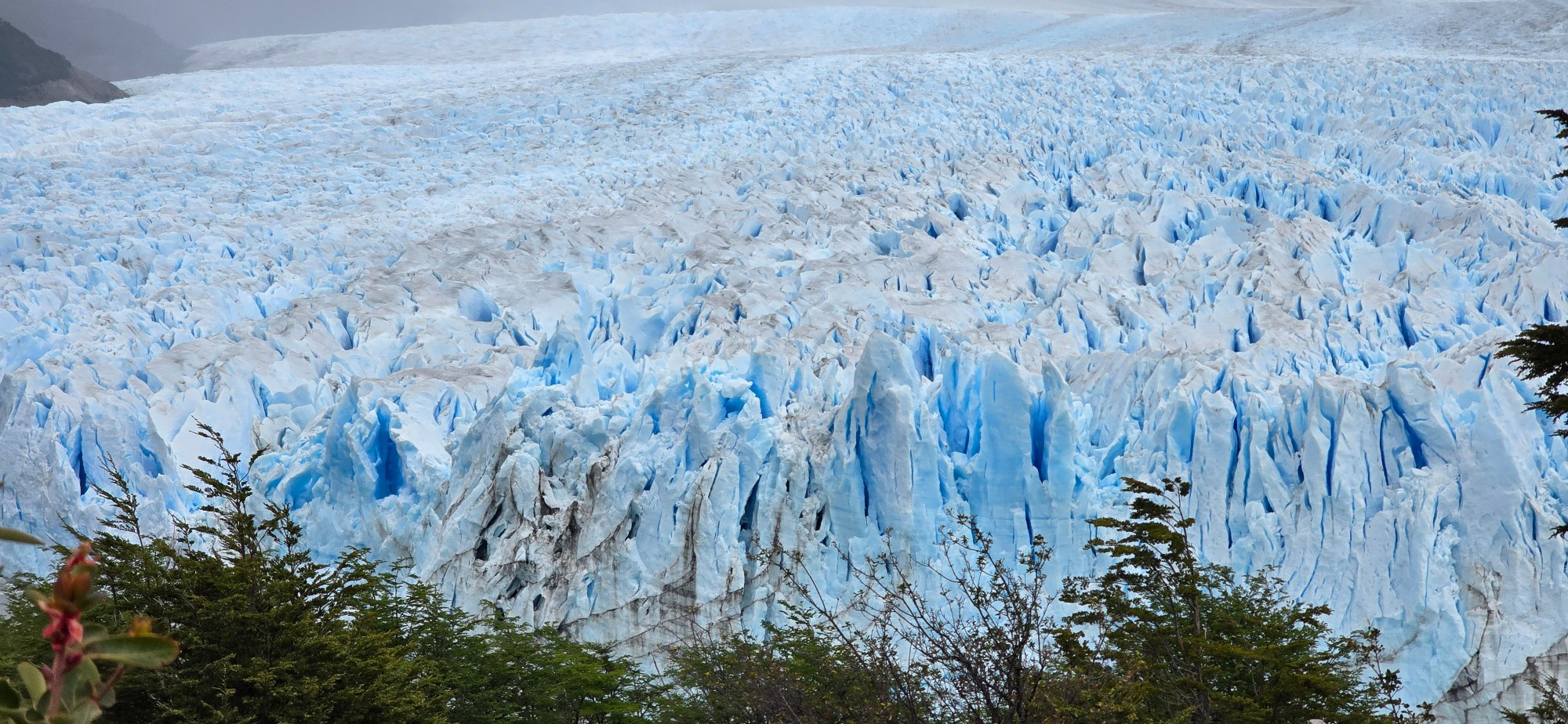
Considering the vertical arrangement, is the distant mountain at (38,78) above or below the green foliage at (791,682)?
above

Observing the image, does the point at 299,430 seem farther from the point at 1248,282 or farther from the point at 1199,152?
the point at 1199,152

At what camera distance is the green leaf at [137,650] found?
0.93 m

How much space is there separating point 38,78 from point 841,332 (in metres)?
37.5

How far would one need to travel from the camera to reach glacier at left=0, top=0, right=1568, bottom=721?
456 inches

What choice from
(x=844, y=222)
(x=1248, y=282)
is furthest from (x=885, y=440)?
(x=844, y=222)

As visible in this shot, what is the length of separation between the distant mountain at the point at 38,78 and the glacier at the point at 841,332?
34.0ft

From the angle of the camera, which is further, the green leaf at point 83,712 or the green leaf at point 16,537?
the green leaf at point 83,712

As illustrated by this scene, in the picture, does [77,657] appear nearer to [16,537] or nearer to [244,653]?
[16,537]

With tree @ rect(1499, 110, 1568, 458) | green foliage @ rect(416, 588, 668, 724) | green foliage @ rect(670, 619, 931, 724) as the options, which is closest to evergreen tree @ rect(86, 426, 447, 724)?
green foliage @ rect(670, 619, 931, 724)


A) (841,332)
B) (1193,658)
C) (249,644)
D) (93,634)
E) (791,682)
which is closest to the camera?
(93,634)

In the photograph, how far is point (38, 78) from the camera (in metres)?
36.3

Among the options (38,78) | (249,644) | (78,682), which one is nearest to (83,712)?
(78,682)

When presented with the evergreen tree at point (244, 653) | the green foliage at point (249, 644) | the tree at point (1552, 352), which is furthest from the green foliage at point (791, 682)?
the tree at point (1552, 352)

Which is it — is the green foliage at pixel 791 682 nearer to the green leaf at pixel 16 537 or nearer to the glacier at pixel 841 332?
the glacier at pixel 841 332
